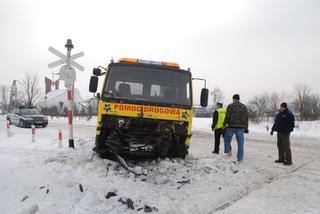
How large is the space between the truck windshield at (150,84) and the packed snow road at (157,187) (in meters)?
1.55

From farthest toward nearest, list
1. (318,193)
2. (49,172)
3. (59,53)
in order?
(59,53), (49,172), (318,193)

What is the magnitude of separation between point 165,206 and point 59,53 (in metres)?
7.84

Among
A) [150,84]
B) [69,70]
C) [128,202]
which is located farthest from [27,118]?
[128,202]

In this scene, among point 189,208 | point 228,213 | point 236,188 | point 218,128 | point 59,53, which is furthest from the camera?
point 59,53

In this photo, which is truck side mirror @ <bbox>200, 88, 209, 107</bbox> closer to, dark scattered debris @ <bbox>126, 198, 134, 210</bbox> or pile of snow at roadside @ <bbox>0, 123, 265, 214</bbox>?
pile of snow at roadside @ <bbox>0, 123, 265, 214</bbox>

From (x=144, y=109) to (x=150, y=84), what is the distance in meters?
0.84

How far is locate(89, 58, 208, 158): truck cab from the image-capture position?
248 inches

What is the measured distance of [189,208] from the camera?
4.45m

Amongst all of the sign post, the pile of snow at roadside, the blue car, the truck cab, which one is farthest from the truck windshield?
the blue car

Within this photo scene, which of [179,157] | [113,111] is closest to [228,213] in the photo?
[179,157]

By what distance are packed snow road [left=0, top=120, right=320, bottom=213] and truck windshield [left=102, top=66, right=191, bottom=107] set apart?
1.55 m

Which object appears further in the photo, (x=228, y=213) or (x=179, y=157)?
(x=179, y=157)

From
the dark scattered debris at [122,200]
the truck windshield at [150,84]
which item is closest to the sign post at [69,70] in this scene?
the truck windshield at [150,84]

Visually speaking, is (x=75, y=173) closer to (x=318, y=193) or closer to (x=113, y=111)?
(x=113, y=111)
